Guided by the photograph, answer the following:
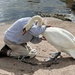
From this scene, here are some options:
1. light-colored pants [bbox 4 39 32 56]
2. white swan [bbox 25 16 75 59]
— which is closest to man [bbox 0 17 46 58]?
light-colored pants [bbox 4 39 32 56]

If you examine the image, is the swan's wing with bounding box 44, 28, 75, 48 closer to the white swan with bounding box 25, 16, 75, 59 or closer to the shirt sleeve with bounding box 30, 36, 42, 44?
the white swan with bounding box 25, 16, 75, 59

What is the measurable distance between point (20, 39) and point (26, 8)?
382 inches

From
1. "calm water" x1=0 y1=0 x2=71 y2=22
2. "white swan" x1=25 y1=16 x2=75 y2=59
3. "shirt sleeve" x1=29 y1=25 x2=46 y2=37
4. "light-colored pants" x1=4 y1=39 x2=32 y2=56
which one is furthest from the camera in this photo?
"calm water" x1=0 y1=0 x2=71 y2=22

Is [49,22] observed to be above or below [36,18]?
below

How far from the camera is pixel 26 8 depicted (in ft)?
54.0

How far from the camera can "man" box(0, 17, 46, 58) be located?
6.78 meters

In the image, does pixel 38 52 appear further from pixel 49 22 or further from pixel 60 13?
pixel 60 13

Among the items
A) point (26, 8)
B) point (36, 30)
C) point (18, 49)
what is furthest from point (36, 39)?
point (26, 8)

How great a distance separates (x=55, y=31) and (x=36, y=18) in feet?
1.82

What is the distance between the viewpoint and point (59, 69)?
20.8 ft

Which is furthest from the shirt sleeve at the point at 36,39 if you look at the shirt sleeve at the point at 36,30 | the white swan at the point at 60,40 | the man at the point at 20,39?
the shirt sleeve at the point at 36,30

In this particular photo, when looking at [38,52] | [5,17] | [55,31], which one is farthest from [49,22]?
[55,31]

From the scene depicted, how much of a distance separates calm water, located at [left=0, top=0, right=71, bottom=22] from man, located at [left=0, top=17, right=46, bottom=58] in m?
6.52

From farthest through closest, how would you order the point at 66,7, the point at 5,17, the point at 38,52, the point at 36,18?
the point at 66,7, the point at 5,17, the point at 38,52, the point at 36,18
